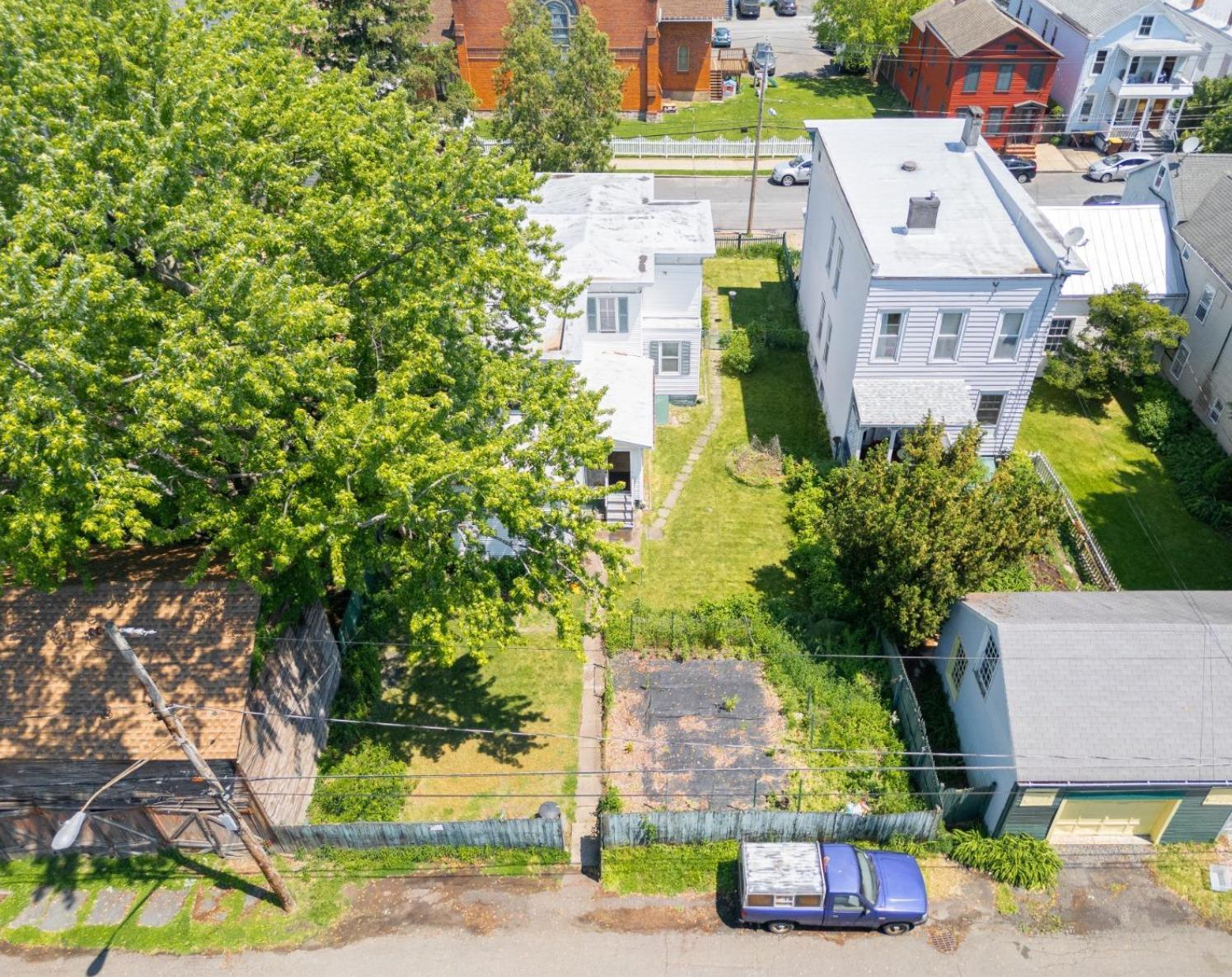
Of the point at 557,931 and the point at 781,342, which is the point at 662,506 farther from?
the point at 557,931

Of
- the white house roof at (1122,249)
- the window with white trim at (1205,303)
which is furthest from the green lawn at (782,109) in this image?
the window with white trim at (1205,303)

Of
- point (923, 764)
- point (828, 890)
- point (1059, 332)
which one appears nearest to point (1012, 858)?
point (923, 764)

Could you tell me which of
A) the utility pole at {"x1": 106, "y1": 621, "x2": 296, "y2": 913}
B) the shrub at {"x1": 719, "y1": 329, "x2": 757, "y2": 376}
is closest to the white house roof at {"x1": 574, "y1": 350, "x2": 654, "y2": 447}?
the shrub at {"x1": 719, "y1": 329, "x2": 757, "y2": 376}

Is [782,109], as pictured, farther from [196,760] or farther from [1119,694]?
[196,760]

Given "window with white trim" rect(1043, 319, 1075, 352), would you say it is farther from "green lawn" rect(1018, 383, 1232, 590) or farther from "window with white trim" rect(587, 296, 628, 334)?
"window with white trim" rect(587, 296, 628, 334)

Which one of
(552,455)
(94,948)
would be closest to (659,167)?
(552,455)

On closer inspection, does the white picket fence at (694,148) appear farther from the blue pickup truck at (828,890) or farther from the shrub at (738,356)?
the blue pickup truck at (828,890)
